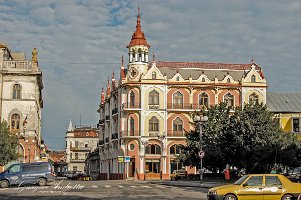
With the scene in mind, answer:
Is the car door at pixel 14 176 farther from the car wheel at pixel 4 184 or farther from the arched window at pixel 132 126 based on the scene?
the arched window at pixel 132 126

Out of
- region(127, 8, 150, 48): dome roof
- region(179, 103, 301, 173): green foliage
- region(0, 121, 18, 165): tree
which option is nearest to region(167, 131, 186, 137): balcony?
region(127, 8, 150, 48): dome roof

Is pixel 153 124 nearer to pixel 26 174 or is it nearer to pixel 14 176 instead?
pixel 26 174

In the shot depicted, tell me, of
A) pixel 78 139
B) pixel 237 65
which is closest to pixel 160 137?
pixel 237 65

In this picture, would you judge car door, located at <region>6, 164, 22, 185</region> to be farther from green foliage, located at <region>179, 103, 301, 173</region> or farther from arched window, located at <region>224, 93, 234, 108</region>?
arched window, located at <region>224, 93, 234, 108</region>

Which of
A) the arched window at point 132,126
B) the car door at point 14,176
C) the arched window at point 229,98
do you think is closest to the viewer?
the car door at point 14,176

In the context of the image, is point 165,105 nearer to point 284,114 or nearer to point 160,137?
point 160,137

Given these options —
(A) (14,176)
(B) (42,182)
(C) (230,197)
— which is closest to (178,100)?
(B) (42,182)

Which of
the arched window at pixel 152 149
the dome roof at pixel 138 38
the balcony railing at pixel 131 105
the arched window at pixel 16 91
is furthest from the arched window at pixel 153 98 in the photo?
the arched window at pixel 16 91

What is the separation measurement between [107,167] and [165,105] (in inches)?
766

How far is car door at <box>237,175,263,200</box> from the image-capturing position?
867 inches

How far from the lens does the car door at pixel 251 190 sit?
22016 mm

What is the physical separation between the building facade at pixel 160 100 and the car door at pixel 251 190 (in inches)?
1962

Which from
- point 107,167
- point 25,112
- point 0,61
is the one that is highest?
point 0,61

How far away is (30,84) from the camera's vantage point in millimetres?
66625
